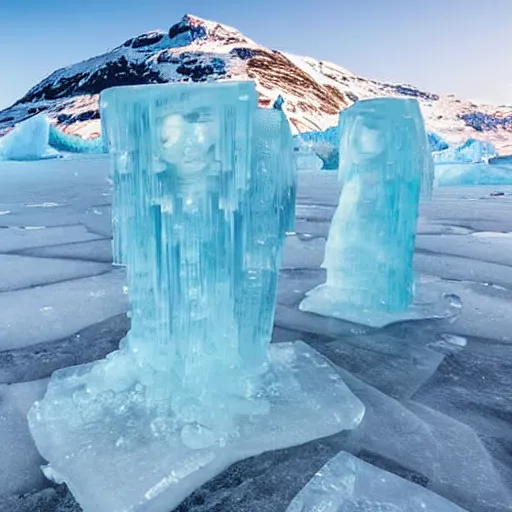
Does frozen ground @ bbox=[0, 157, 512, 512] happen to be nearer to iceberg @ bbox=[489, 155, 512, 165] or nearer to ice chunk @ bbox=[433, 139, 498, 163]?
ice chunk @ bbox=[433, 139, 498, 163]

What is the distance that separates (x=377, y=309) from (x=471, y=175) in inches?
509

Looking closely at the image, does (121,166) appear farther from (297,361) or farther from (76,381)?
(297,361)

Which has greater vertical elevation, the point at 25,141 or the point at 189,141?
the point at 25,141

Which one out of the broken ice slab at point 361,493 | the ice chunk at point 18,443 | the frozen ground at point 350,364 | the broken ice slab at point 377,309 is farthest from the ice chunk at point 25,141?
the broken ice slab at point 361,493

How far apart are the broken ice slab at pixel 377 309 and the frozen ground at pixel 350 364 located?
82mm

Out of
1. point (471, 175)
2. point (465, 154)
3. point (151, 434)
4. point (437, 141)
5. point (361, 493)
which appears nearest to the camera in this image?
point (361, 493)

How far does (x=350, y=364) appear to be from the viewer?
2.66 meters

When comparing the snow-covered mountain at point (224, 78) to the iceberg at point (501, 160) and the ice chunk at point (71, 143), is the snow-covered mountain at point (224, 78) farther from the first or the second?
the iceberg at point (501, 160)

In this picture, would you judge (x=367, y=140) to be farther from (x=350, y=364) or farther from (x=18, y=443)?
(x=18, y=443)

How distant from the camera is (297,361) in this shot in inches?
102

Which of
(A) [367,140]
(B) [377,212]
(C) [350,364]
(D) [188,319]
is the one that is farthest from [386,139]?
(D) [188,319]

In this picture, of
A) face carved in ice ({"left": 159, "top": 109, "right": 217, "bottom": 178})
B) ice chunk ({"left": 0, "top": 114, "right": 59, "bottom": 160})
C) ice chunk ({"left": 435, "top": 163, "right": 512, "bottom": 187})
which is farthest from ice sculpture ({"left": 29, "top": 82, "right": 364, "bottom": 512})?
ice chunk ({"left": 0, "top": 114, "right": 59, "bottom": 160})

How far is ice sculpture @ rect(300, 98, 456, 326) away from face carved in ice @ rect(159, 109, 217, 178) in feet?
5.22

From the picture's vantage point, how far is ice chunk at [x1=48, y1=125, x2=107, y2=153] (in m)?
29.9
